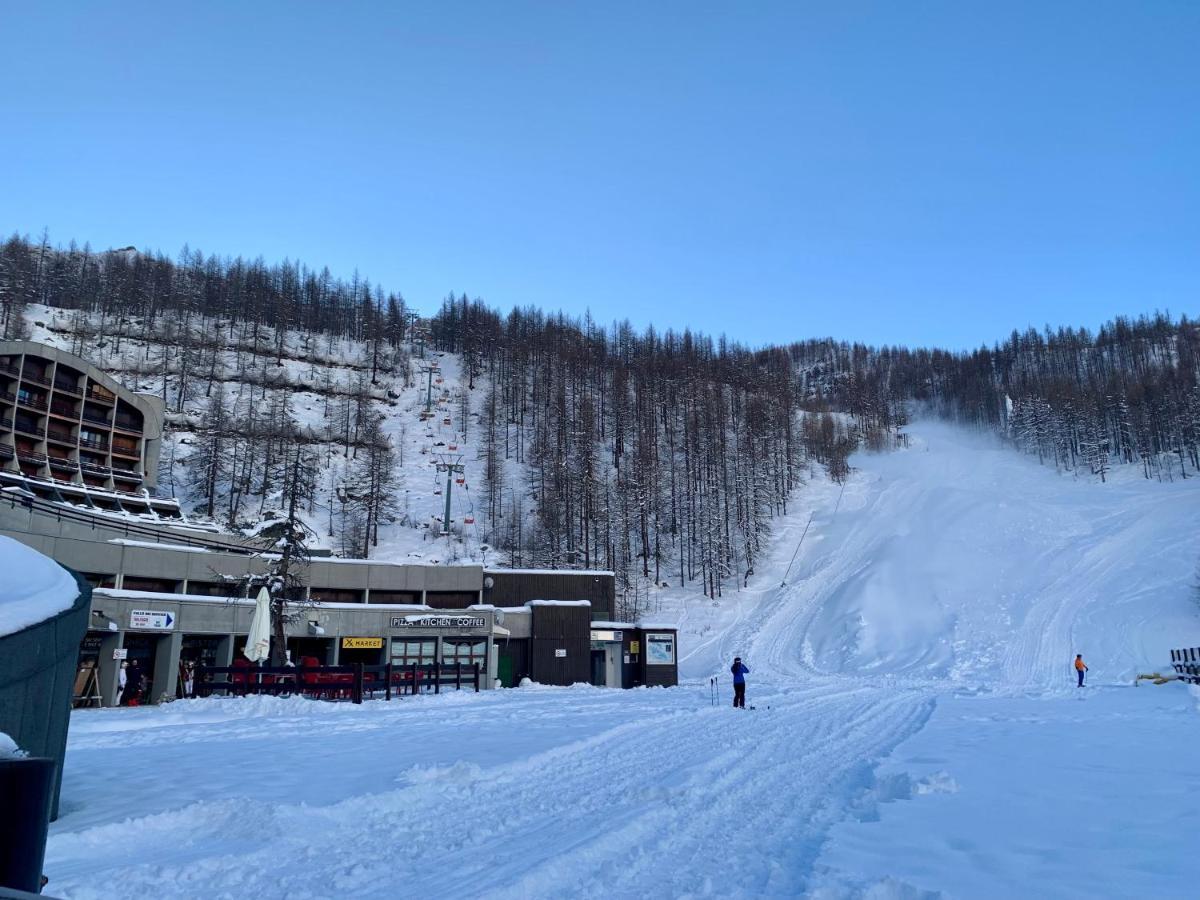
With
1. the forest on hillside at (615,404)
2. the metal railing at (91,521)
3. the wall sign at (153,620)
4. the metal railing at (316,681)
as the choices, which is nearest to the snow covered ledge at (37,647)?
the metal railing at (316,681)

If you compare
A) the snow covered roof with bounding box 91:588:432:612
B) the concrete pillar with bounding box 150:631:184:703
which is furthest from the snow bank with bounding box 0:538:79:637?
the concrete pillar with bounding box 150:631:184:703

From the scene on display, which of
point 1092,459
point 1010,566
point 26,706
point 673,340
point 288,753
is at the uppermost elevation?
point 673,340

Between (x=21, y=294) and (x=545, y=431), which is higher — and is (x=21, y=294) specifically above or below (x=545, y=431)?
above

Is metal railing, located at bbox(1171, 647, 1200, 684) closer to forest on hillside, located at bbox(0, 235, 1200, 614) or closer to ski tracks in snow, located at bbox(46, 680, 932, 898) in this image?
ski tracks in snow, located at bbox(46, 680, 932, 898)

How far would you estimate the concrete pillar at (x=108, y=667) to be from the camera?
26.2 metres

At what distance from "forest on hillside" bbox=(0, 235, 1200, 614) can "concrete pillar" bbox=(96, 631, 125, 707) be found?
132ft

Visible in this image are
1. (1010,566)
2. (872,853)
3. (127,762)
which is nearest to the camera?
(872,853)

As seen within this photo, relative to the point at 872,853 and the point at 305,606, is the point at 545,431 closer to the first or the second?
the point at 305,606

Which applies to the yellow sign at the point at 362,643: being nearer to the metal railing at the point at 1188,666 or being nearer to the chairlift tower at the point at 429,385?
the metal railing at the point at 1188,666

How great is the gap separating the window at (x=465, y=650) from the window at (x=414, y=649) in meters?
0.58

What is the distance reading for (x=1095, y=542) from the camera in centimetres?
5494

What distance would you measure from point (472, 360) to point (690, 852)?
371 feet

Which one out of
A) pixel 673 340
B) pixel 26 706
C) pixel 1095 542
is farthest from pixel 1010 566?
pixel 673 340

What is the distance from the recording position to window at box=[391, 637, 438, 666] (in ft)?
132
